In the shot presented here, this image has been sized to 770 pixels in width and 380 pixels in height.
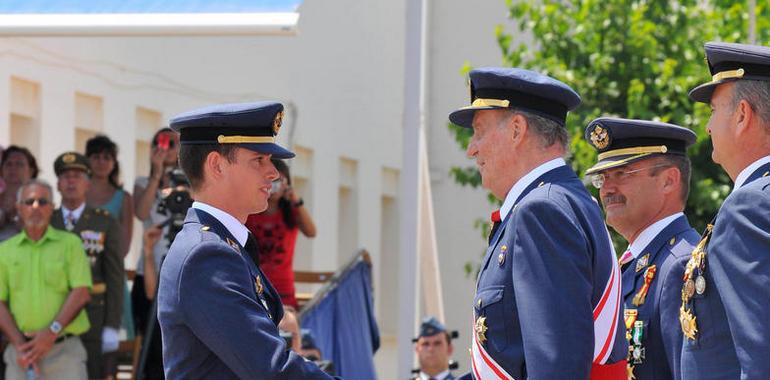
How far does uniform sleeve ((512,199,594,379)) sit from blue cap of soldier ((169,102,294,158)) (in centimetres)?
84

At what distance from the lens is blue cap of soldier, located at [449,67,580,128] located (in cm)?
419

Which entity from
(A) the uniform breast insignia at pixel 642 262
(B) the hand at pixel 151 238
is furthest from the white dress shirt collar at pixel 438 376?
(A) the uniform breast insignia at pixel 642 262

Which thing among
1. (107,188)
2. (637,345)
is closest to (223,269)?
(637,345)

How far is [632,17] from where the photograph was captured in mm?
12117

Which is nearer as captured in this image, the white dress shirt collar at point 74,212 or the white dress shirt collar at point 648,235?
the white dress shirt collar at point 648,235

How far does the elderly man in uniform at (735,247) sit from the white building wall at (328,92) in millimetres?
8598

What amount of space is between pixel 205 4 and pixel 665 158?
374 centimetres

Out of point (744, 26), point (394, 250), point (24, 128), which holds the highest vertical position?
point (744, 26)

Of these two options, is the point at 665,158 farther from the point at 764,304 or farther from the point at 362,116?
the point at 362,116

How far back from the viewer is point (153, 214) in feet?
33.0

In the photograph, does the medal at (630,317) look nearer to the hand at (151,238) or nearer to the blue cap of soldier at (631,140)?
the blue cap of soldier at (631,140)

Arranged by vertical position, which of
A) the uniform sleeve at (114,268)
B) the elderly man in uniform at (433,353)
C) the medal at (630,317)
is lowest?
the elderly man in uniform at (433,353)

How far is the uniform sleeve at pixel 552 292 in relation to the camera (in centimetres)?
382

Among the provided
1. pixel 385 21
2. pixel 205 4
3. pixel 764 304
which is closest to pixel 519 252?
pixel 764 304
